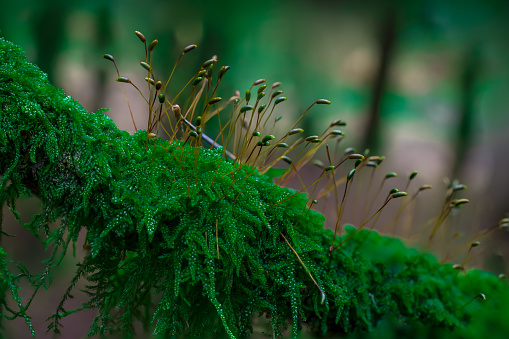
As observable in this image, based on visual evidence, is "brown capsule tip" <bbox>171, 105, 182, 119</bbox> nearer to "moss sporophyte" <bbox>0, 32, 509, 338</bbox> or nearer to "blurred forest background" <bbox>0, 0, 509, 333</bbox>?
"moss sporophyte" <bbox>0, 32, 509, 338</bbox>

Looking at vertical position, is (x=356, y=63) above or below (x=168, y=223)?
above

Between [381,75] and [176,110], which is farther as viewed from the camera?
[381,75]

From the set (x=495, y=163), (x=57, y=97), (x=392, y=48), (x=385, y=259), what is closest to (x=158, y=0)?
(x=392, y=48)

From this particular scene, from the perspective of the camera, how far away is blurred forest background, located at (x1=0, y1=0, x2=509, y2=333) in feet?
14.2

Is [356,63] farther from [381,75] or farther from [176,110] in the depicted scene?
[176,110]

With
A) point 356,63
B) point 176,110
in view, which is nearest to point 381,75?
point 356,63

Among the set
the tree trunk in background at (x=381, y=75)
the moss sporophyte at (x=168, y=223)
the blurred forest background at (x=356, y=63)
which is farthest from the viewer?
the tree trunk in background at (x=381, y=75)

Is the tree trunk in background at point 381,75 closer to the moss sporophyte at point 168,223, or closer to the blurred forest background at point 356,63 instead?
the blurred forest background at point 356,63

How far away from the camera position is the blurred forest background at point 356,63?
4332 millimetres

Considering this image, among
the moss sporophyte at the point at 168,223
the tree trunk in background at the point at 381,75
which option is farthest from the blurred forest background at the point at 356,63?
the moss sporophyte at the point at 168,223

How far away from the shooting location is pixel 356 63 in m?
6.09

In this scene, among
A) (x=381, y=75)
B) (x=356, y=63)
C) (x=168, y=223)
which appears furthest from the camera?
(x=356, y=63)

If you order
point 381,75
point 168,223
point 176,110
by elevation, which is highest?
point 381,75

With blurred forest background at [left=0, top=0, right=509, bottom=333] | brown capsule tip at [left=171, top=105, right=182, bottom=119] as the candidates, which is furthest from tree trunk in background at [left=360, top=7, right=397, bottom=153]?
brown capsule tip at [left=171, top=105, right=182, bottom=119]
